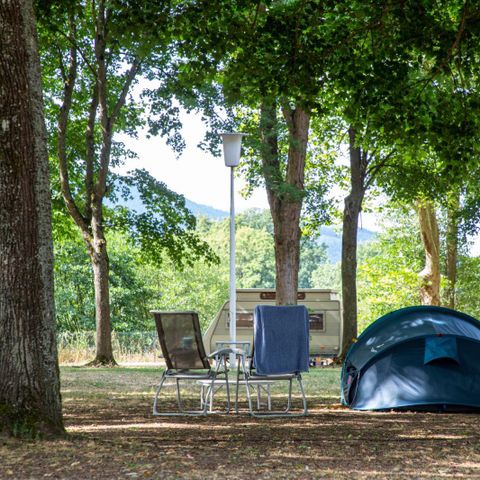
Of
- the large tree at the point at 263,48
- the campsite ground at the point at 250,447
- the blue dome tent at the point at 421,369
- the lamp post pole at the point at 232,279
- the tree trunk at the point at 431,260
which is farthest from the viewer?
the tree trunk at the point at 431,260

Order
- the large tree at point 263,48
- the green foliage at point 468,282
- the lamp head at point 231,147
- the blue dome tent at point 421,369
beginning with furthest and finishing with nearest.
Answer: the green foliage at point 468,282 → the lamp head at point 231,147 → the large tree at point 263,48 → the blue dome tent at point 421,369

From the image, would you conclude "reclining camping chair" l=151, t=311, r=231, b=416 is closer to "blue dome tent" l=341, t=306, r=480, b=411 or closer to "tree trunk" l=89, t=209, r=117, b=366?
"blue dome tent" l=341, t=306, r=480, b=411

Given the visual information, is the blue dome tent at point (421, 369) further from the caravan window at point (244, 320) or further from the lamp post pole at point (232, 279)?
the caravan window at point (244, 320)

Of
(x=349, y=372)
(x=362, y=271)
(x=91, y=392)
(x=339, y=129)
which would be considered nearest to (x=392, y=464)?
(x=349, y=372)

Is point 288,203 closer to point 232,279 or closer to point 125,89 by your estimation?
point 125,89

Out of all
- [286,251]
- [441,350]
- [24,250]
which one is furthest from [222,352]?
[286,251]

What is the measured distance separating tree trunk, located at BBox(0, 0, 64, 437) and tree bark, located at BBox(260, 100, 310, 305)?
11530 mm

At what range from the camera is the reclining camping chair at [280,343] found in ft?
28.2

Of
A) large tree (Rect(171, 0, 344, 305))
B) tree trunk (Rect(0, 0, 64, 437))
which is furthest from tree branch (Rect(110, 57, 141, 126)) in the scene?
tree trunk (Rect(0, 0, 64, 437))

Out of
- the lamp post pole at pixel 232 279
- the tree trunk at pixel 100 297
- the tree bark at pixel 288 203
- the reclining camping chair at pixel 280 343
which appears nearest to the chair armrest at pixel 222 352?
the reclining camping chair at pixel 280 343

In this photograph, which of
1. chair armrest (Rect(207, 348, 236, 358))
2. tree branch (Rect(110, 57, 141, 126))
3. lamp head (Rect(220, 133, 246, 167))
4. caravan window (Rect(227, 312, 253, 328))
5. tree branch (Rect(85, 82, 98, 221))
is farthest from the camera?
caravan window (Rect(227, 312, 253, 328))

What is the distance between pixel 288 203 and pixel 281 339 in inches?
384

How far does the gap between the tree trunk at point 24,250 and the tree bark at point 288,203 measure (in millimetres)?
11530

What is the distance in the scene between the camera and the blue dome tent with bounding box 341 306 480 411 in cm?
935
